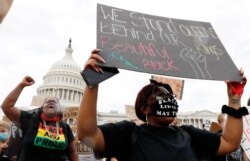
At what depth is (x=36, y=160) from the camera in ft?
11.1

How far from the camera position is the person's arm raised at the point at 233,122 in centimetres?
222

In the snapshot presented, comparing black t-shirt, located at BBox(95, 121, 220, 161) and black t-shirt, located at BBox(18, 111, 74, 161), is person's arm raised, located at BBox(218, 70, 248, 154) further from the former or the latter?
black t-shirt, located at BBox(18, 111, 74, 161)

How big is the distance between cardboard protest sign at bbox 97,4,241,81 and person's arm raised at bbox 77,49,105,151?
18 centimetres

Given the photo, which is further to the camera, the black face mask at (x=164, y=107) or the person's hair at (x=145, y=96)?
the person's hair at (x=145, y=96)

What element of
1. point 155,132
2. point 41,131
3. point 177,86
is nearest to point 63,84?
point 177,86

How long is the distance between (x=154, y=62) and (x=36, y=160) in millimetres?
1809

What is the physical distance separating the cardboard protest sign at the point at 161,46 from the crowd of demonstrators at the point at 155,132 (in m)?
0.12

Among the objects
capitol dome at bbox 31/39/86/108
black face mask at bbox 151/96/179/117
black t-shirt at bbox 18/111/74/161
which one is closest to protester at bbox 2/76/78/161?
black t-shirt at bbox 18/111/74/161

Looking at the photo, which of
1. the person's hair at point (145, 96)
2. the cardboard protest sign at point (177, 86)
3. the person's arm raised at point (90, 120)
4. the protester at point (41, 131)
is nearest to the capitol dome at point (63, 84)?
the cardboard protest sign at point (177, 86)

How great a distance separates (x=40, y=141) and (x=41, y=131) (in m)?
0.12

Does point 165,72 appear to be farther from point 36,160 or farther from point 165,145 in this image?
point 36,160

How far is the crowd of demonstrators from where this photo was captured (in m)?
1.92

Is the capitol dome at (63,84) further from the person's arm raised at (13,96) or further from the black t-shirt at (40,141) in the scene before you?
the person's arm raised at (13,96)

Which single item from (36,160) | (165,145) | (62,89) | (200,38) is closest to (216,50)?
(200,38)
